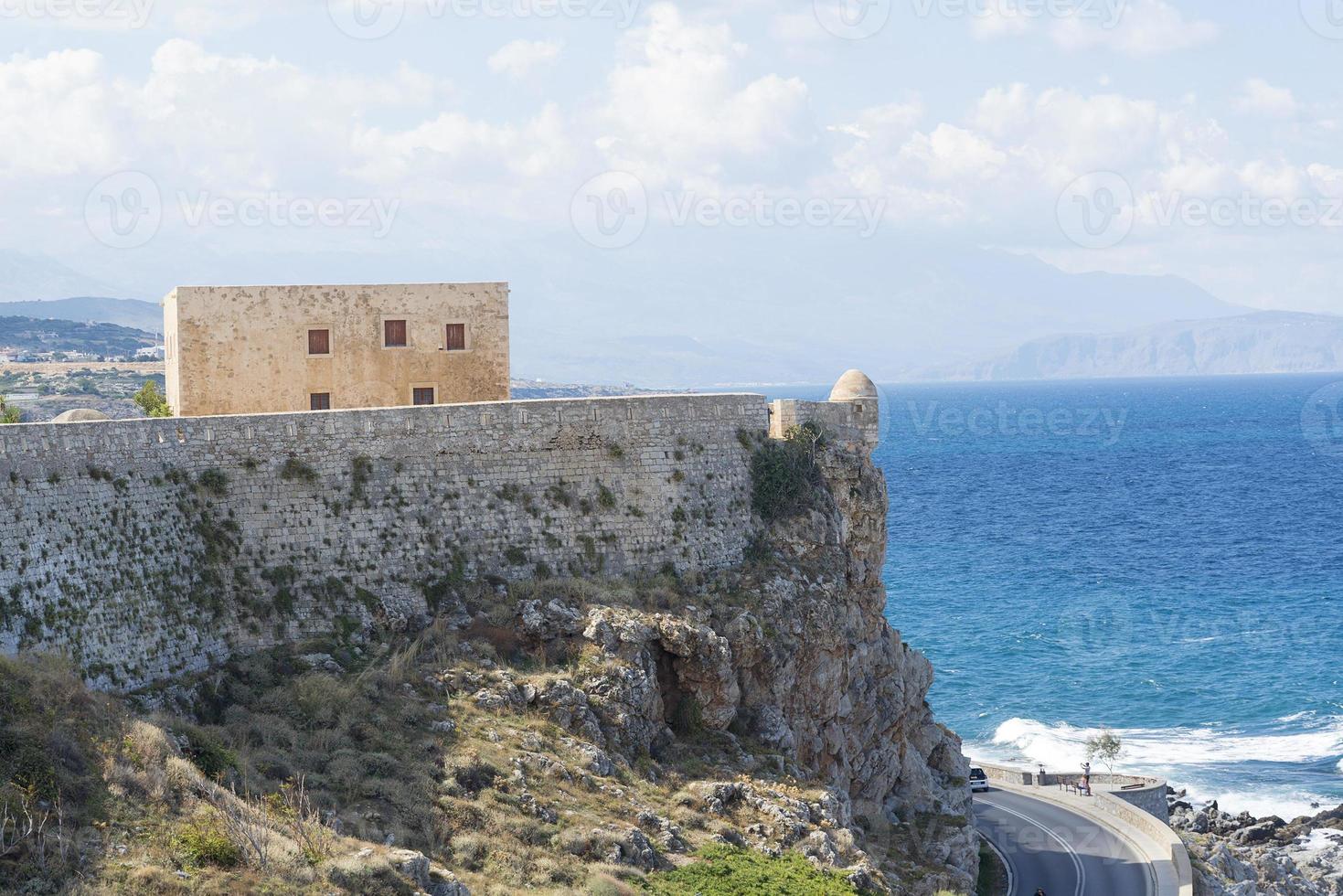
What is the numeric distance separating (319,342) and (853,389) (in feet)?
49.1

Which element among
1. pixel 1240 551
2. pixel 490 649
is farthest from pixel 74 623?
pixel 1240 551

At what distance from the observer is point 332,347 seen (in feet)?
127

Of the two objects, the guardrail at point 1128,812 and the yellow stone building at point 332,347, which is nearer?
the yellow stone building at point 332,347

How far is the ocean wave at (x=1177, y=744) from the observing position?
62719 mm

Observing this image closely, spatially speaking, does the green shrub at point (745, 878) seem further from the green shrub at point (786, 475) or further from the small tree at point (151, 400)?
the small tree at point (151, 400)

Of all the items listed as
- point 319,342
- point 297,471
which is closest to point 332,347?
point 319,342

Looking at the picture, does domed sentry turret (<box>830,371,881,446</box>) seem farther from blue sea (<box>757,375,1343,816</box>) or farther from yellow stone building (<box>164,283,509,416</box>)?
blue sea (<box>757,375,1343,816</box>)

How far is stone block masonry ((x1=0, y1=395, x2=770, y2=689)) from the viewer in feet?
88.5

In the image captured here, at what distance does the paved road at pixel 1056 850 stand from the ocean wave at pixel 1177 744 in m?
11.3

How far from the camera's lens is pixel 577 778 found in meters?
28.9

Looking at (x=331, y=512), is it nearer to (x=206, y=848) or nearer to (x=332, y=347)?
(x=332, y=347)

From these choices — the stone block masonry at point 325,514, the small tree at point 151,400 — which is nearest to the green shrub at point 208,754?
the stone block masonry at point 325,514

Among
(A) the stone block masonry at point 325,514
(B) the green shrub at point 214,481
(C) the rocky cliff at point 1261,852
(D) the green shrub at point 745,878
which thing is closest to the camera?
(D) the green shrub at point 745,878

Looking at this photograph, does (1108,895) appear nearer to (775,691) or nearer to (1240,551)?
(775,691)
